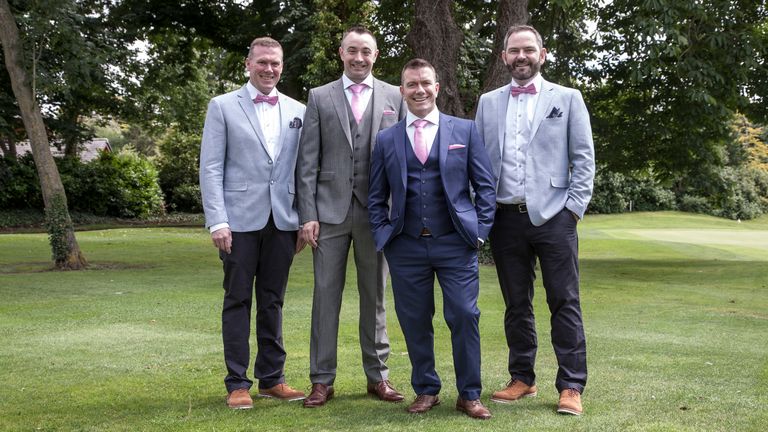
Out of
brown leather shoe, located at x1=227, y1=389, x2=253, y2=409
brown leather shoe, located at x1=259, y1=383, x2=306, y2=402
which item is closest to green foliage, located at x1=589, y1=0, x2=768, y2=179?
brown leather shoe, located at x1=259, y1=383, x2=306, y2=402

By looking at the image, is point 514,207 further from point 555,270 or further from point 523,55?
point 523,55

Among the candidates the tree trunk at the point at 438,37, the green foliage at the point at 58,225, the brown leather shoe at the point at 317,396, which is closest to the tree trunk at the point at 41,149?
the green foliage at the point at 58,225

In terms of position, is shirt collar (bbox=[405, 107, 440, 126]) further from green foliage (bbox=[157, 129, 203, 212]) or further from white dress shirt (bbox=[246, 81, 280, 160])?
green foliage (bbox=[157, 129, 203, 212])

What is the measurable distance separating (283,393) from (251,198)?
4.17 feet

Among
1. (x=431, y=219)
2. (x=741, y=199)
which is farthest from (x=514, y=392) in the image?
(x=741, y=199)

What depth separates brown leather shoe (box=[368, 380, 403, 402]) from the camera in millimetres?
5500

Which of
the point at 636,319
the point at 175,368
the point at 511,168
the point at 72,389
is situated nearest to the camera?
the point at 511,168

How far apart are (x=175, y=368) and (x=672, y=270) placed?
14555 mm

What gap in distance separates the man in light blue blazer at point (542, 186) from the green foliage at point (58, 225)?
487 inches

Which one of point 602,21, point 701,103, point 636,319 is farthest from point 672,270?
Result: point 636,319

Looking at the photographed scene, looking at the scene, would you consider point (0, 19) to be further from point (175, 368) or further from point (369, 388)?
point (369, 388)

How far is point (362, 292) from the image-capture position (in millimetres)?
5625

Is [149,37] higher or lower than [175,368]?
higher

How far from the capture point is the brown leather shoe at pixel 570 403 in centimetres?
509
